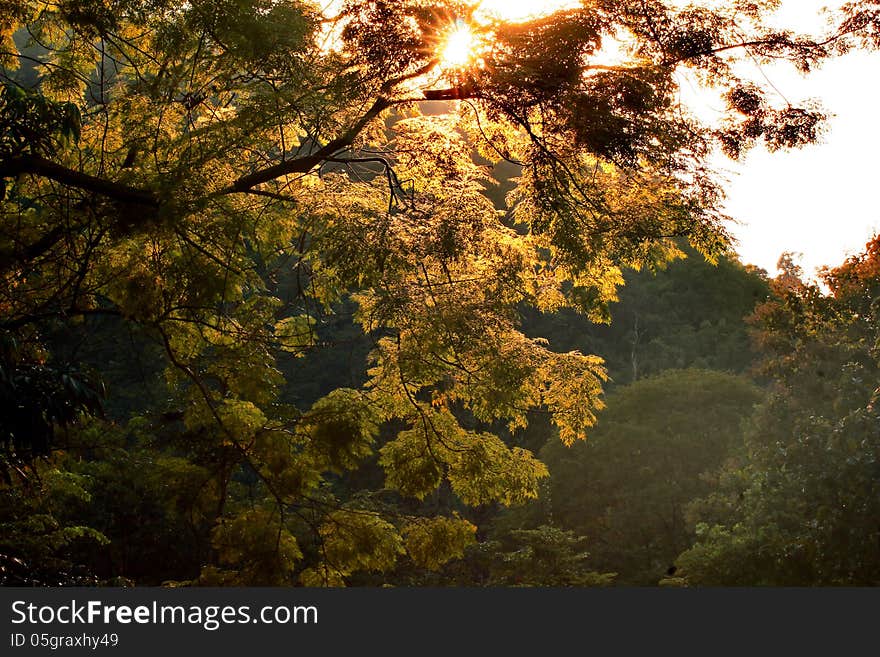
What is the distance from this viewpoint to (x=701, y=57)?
736 centimetres

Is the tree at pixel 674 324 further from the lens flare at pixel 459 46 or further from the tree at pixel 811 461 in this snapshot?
the lens flare at pixel 459 46

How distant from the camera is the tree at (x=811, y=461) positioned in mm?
12406

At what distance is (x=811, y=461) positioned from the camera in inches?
530

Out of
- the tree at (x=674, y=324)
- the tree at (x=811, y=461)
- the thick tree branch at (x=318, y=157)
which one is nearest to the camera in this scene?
the thick tree branch at (x=318, y=157)

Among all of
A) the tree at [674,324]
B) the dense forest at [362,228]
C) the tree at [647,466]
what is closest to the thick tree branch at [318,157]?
the dense forest at [362,228]

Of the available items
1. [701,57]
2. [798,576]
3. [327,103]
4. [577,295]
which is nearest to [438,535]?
[577,295]

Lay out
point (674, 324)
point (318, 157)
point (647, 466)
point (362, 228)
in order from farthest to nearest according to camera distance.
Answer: point (674, 324) < point (647, 466) < point (318, 157) < point (362, 228)

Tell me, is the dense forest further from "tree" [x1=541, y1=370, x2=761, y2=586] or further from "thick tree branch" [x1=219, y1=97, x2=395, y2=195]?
"tree" [x1=541, y1=370, x2=761, y2=586]

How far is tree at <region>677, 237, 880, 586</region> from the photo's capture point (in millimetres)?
12406

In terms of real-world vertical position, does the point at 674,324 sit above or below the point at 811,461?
above

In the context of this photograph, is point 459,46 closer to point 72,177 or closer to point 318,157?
point 318,157

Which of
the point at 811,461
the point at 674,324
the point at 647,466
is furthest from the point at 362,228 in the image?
the point at 674,324

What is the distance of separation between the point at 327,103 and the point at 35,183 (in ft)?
11.2

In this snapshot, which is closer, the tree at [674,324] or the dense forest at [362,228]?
the dense forest at [362,228]
